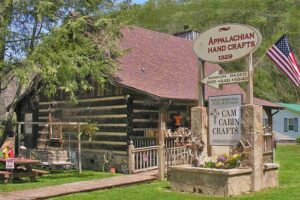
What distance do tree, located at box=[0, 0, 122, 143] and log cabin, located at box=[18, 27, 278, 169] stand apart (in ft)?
4.17

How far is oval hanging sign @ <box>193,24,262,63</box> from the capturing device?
11.8 meters

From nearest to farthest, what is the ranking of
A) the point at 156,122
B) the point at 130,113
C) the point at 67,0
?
the point at 67,0 → the point at 130,113 → the point at 156,122

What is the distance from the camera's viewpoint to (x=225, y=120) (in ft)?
40.1

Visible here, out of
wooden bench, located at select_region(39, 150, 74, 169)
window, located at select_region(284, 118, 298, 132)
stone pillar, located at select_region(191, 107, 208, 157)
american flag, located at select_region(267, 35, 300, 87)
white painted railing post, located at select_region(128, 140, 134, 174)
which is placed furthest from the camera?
window, located at select_region(284, 118, 298, 132)

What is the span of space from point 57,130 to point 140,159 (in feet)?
17.9

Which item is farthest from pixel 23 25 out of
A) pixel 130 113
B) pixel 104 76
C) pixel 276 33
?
pixel 276 33

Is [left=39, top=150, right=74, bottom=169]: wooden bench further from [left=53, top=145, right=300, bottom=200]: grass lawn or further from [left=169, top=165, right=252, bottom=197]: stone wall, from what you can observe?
[left=169, top=165, right=252, bottom=197]: stone wall

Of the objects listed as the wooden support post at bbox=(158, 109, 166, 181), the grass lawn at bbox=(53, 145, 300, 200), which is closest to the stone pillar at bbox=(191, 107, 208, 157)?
the grass lawn at bbox=(53, 145, 300, 200)

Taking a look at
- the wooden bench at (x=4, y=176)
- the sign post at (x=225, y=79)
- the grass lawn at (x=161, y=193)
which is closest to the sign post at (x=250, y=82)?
the sign post at (x=225, y=79)

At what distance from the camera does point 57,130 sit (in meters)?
20.8

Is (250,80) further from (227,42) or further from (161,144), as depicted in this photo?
(161,144)

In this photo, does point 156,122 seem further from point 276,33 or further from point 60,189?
point 276,33

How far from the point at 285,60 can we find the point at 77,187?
7.16 metres

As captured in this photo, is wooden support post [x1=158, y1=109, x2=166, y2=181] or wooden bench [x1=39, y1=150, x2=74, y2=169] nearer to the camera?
wooden support post [x1=158, y1=109, x2=166, y2=181]
